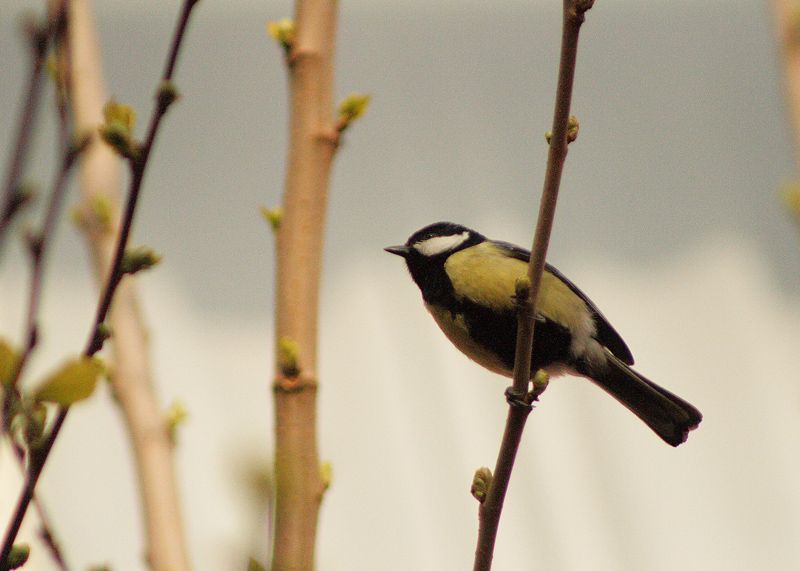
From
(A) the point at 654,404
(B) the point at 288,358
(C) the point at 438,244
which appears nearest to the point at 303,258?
(B) the point at 288,358

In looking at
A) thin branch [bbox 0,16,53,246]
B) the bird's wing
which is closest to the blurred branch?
the bird's wing

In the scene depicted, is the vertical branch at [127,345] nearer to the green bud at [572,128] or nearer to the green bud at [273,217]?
the green bud at [273,217]

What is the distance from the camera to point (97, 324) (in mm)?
425

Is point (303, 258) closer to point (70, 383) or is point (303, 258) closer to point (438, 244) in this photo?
point (70, 383)

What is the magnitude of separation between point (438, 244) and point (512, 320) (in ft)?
0.77

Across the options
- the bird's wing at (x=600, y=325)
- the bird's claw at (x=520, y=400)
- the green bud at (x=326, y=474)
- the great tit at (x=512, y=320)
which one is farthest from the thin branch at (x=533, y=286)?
the bird's wing at (x=600, y=325)

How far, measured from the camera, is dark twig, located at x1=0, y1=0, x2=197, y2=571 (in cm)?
40

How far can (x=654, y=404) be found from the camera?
4.52 feet

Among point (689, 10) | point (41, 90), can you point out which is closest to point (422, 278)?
point (41, 90)

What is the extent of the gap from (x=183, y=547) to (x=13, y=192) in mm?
650

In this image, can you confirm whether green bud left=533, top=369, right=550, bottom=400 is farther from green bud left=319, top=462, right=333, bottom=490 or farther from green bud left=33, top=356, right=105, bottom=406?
green bud left=33, top=356, right=105, bottom=406

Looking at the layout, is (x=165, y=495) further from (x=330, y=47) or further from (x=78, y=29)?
(x=78, y=29)

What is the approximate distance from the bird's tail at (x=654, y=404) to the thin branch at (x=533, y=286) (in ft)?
2.27

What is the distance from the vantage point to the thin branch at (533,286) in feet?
1.92
